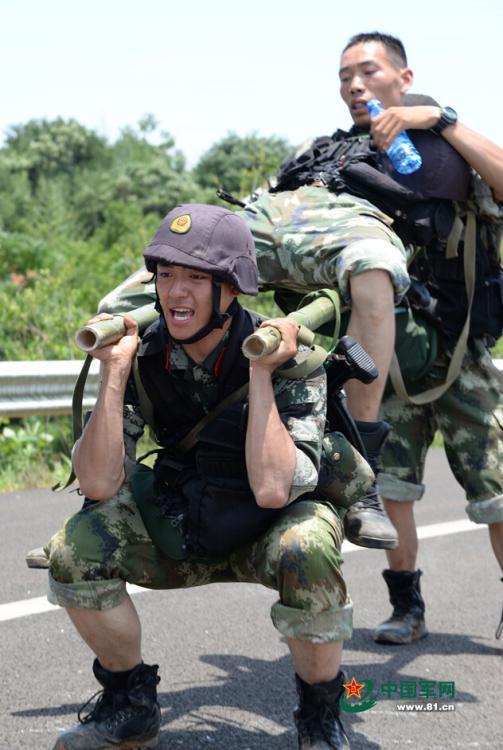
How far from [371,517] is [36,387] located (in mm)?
3650

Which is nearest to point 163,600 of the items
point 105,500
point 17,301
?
point 105,500

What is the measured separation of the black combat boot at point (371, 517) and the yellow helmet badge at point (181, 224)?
1.04 metres

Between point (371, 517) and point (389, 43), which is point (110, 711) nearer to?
point (371, 517)

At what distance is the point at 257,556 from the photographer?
3.44 meters

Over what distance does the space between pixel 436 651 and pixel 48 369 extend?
10.9 ft

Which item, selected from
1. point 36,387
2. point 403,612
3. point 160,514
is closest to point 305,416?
point 160,514

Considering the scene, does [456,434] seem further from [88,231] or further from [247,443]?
[88,231]

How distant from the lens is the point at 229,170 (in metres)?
53.1

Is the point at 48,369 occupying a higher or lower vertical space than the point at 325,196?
lower

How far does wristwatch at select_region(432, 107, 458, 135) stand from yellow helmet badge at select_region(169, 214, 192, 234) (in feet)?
5.00

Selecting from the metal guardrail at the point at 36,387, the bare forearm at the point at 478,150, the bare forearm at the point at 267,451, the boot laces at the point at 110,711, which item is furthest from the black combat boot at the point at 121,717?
the metal guardrail at the point at 36,387

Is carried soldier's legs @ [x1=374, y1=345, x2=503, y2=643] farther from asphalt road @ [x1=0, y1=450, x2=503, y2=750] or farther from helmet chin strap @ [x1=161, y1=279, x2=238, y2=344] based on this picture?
helmet chin strap @ [x1=161, y1=279, x2=238, y2=344]

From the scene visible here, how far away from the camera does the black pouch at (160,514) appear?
3.45 m

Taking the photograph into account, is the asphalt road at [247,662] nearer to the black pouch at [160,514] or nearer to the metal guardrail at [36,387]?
the black pouch at [160,514]
